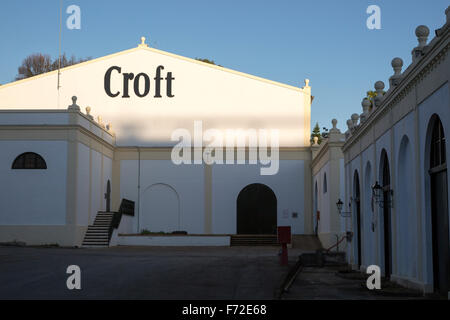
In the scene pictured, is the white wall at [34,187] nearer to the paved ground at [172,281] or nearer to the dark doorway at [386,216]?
the paved ground at [172,281]

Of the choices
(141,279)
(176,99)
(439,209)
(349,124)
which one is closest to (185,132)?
(176,99)

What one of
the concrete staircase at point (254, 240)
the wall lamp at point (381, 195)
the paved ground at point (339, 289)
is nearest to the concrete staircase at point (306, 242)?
the concrete staircase at point (254, 240)

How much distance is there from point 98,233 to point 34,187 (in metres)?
4.27

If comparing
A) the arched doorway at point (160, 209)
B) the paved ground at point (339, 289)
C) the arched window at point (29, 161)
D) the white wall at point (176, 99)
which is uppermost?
the white wall at point (176, 99)

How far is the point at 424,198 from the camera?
13.0m

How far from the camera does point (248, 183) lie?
131 feet

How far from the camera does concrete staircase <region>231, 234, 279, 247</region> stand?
3631cm

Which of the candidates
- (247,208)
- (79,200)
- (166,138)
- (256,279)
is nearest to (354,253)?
(256,279)

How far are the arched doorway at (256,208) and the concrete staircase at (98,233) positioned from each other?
871 centimetres

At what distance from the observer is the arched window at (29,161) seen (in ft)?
104

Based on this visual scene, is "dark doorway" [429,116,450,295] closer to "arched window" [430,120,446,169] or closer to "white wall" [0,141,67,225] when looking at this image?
"arched window" [430,120,446,169]

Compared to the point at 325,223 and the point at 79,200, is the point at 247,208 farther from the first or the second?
the point at 79,200

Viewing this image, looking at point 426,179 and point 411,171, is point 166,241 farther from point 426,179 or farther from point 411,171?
point 426,179

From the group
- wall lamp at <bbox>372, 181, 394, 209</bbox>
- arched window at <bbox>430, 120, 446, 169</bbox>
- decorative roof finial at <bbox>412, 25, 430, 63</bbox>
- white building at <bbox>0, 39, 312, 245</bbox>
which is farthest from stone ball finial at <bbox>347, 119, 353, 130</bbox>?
white building at <bbox>0, 39, 312, 245</bbox>
